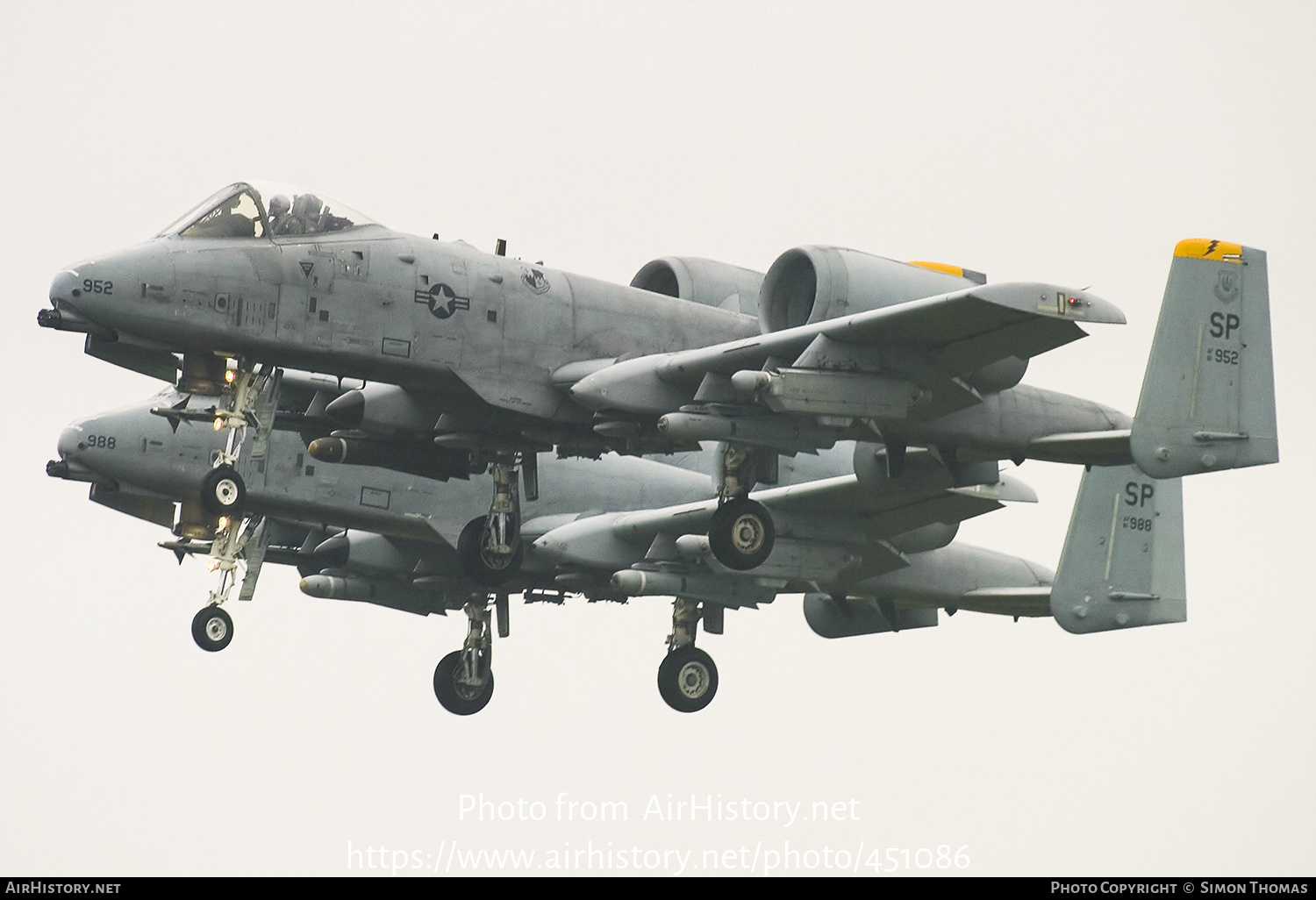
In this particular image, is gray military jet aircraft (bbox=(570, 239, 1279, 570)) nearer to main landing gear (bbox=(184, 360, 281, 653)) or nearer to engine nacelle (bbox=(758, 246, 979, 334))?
engine nacelle (bbox=(758, 246, 979, 334))

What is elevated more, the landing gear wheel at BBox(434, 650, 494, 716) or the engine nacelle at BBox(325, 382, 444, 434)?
the engine nacelle at BBox(325, 382, 444, 434)

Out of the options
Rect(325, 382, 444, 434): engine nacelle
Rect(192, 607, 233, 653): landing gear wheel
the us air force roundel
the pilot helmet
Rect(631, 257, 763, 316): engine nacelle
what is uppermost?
Rect(631, 257, 763, 316): engine nacelle

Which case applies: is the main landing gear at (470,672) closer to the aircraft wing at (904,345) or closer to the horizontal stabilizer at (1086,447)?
the aircraft wing at (904,345)

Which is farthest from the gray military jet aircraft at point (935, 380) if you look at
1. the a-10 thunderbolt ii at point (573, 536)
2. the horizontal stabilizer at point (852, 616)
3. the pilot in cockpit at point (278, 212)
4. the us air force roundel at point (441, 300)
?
the horizontal stabilizer at point (852, 616)

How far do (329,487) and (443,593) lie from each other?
164 inches

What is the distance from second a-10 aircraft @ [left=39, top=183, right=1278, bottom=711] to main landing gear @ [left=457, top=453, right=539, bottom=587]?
5.2 inches

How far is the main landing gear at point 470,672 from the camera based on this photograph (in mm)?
34125

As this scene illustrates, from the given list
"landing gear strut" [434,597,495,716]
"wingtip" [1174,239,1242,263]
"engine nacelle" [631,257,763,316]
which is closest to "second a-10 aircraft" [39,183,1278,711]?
"wingtip" [1174,239,1242,263]

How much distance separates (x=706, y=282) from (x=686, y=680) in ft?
24.4

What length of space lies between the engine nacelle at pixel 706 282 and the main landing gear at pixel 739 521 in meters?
3.41

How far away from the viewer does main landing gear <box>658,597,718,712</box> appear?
32906 millimetres

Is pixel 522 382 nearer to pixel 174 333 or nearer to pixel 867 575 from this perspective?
pixel 174 333

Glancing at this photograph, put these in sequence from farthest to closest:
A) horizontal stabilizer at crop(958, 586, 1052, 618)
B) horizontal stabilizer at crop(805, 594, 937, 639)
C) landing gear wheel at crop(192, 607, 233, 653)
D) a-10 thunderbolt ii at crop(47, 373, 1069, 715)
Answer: horizontal stabilizer at crop(805, 594, 937, 639) → landing gear wheel at crop(192, 607, 233, 653) → horizontal stabilizer at crop(958, 586, 1052, 618) → a-10 thunderbolt ii at crop(47, 373, 1069, 715)

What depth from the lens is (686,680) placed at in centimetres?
3294
